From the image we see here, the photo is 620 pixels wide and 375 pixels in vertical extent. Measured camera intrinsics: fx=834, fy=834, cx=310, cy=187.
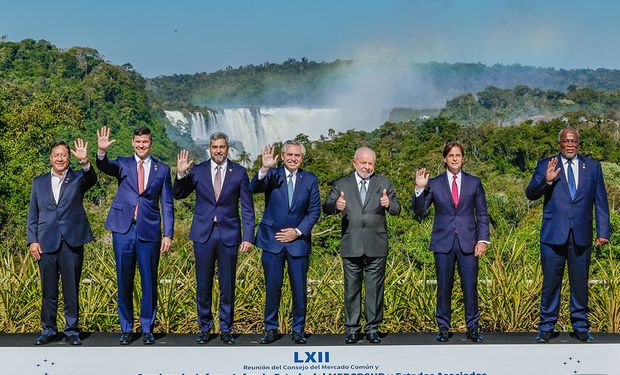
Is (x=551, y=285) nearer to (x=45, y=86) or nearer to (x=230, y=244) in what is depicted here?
(x=230, y=244)

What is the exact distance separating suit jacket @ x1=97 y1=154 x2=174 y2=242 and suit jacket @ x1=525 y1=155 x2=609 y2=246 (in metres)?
2.34

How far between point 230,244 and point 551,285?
2102 mm

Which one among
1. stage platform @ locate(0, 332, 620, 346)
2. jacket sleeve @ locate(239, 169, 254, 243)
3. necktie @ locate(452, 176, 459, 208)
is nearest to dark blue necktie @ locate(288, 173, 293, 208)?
jacket sleeve @ locate(239, 169, 254, 243)

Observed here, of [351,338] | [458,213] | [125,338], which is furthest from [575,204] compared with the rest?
[125,338]

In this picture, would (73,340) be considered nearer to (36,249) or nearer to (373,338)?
(36,249)

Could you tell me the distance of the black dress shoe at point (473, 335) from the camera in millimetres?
5268

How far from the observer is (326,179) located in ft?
65.0

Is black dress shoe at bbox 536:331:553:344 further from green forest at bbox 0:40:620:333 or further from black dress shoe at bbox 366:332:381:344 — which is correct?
black dress shoe at bbox 366:332:381:344

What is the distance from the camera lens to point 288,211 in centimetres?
541

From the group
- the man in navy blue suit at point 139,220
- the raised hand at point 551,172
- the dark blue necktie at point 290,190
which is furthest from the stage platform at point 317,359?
the raised hand at point 551,172

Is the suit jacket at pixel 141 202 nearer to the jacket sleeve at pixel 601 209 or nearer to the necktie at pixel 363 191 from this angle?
the necktie at pixel 363 191

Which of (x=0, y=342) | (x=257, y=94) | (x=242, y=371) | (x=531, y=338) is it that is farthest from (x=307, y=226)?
(x=257, y=94)

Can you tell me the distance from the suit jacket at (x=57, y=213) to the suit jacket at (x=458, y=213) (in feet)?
7.11

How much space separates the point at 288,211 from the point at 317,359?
96 centimetres
